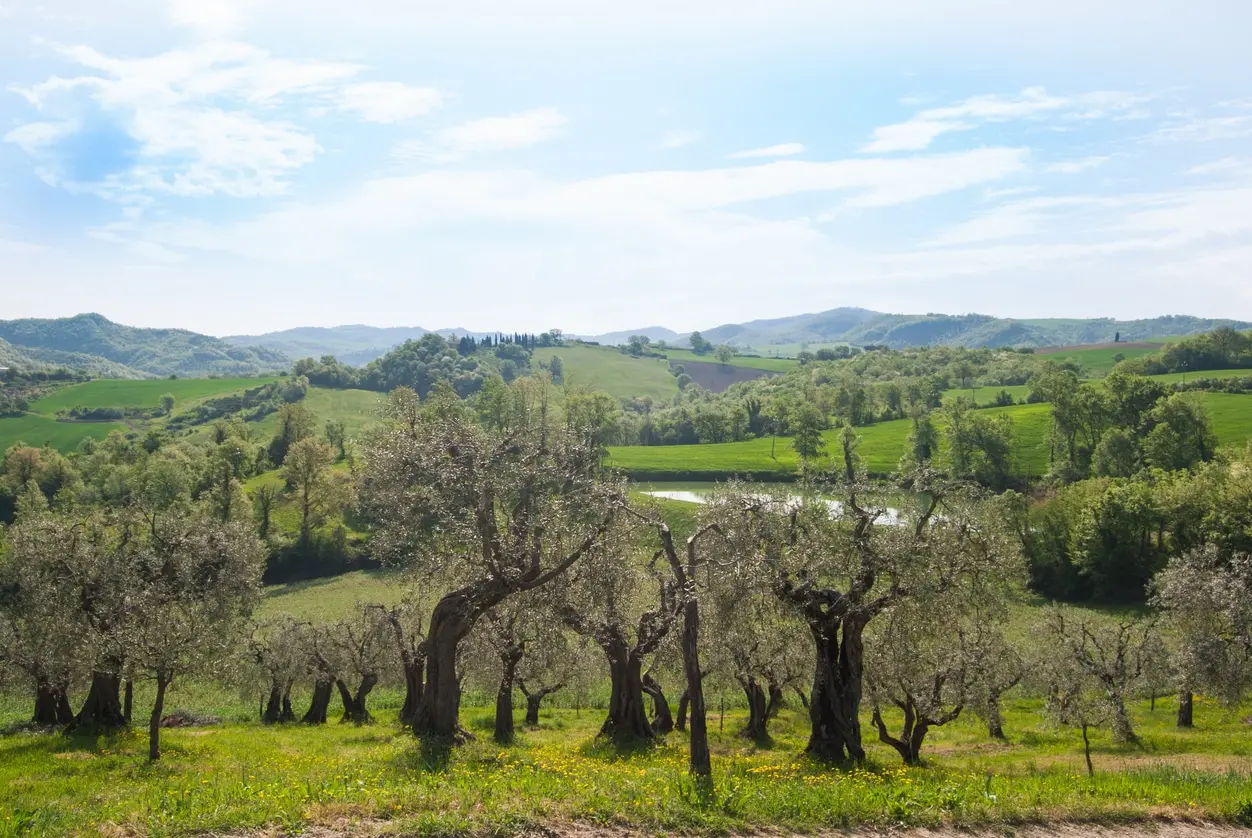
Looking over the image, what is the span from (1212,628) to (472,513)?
3883cm

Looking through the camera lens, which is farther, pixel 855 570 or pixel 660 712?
pixel 660 712

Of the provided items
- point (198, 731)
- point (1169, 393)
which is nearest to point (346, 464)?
point (198, 731)

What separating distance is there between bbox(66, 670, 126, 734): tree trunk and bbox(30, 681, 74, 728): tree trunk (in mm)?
2740

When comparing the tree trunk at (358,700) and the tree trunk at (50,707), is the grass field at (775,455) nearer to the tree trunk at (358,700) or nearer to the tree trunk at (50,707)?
the tree trunk at (358,700)

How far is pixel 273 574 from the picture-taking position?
104750 millimetres

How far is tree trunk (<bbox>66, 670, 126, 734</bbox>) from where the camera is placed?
32.7m

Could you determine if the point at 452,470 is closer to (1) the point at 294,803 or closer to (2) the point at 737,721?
(1) the point at 294,803

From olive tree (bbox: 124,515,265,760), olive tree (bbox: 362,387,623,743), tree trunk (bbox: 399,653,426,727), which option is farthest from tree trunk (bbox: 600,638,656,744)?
olive tree (bbox: 124,515,265,760)

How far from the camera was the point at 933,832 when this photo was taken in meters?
17.2

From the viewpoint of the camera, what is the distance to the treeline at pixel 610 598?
27.0m

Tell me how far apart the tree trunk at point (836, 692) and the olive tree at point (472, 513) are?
913cm

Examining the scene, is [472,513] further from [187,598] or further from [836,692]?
[187,598]

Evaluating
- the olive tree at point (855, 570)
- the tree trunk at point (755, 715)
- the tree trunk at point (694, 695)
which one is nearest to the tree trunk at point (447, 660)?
the tree trunk at point (694, 695)

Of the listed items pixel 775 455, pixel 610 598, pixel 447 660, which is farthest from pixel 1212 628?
pixel 775 455
